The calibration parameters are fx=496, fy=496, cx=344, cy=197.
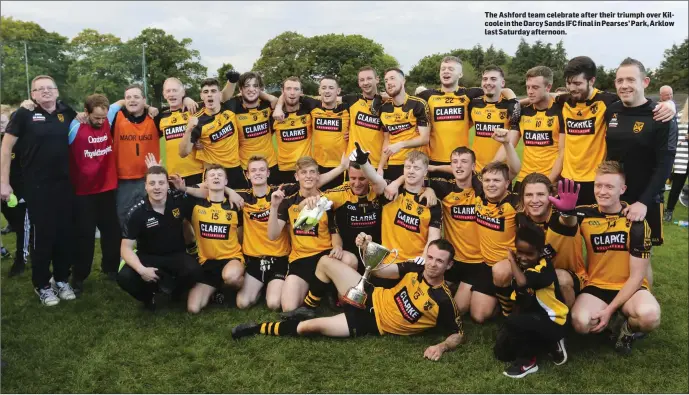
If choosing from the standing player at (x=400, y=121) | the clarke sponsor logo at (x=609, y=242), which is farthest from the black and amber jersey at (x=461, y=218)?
the clarke sponsor logo at (x=609, y=242)

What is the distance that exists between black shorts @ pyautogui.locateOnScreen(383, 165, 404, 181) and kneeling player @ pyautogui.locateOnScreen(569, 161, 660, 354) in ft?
6.66

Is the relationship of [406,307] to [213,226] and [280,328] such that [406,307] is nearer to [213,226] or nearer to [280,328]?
[280,328]

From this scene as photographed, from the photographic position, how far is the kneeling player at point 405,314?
12.6 ft

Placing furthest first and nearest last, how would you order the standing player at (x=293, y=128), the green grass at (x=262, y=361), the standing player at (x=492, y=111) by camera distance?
the standing player at (x=293, y=128) < the standing player at (x=492, y=111) < the green grass at (x=262, y=361)

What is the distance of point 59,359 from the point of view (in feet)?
12.4

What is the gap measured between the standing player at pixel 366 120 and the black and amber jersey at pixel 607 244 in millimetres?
2393

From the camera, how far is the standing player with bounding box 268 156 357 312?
181 inches

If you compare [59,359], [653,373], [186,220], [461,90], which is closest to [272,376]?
[59,359]

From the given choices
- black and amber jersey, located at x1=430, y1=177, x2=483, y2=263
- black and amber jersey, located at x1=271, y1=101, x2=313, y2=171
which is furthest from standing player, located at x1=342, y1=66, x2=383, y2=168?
black and amber jersey, located at x1=430, y1=177, x2=483, y2=263

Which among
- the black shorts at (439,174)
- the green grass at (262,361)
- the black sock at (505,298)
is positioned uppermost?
the black shorts at (439,174)

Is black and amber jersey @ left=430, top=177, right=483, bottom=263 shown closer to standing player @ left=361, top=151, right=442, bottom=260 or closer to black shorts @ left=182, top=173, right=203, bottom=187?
standing player @ left=361, top=151, right=442, bottom=260

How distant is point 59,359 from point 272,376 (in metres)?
1.68

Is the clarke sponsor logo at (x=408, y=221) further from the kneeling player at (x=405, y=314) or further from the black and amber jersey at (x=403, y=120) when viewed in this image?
the black and amber jersey at (x=403, y=120)

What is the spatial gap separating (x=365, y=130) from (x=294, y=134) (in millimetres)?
853
